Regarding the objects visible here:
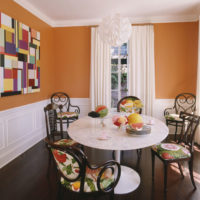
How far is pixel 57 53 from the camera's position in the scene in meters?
4.71

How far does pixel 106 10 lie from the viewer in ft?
12.6

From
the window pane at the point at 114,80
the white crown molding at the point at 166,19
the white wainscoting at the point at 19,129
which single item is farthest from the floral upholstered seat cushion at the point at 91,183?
the white crown molding at the point at 166,19

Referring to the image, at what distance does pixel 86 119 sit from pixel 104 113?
581 mm

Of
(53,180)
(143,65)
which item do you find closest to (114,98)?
(143,65)

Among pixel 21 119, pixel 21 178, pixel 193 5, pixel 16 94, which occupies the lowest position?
pixel 21 178

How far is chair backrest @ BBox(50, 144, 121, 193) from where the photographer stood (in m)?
1.43

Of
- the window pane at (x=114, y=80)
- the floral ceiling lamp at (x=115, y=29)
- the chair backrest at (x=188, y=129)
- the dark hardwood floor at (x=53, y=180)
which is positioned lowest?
the dark hardwood floor at (x=53, y=180)

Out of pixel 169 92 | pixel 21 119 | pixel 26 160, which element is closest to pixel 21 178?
pixel 26 160

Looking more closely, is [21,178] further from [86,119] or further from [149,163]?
[149,163]

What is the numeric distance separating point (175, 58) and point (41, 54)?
2979 millimetres

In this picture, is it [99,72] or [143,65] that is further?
[99,72]

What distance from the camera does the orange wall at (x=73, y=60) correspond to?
4.59 m

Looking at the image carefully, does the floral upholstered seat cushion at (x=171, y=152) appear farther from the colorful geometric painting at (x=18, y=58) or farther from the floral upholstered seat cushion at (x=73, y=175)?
the colorful geometric painting at (x=18, y=58)

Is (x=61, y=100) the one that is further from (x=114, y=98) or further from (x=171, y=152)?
(x=171, y=152)
